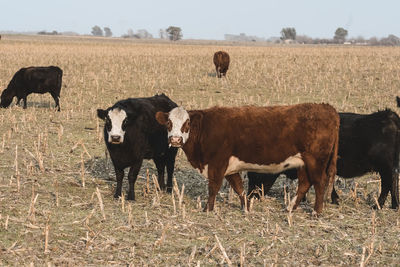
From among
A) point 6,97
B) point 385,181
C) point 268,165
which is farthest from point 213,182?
point 6,97

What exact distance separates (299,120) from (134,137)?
238 centimetres

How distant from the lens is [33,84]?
15102 mm

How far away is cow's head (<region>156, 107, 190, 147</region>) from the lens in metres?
6.55

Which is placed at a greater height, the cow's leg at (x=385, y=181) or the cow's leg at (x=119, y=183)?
the cow's leg at (x=385, y=181)

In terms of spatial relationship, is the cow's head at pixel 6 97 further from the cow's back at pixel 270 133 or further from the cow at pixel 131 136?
the cow's back at pixel 270 133

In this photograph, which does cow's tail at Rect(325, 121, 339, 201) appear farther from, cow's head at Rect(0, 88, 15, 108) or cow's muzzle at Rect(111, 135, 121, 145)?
cow's head at Rect(0, 88, 15, 108)

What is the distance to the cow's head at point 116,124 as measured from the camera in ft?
22.8

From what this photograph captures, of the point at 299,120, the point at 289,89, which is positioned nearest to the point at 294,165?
the point at 299,120

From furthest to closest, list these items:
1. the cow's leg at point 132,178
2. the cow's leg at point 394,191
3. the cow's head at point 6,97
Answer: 1. the cow's head at point 6,97
2. the cow's leg at point 132,178
3. the cow's leg at point 394,191

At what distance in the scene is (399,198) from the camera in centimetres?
755

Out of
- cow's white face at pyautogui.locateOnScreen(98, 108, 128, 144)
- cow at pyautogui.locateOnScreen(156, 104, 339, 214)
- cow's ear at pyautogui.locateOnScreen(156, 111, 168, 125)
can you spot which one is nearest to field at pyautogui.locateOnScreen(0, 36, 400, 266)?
cow at pyautogui.locateOnScreen(156, 104, 339, 214)

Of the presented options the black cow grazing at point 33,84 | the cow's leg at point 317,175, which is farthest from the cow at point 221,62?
the cow's leg at point 317,175

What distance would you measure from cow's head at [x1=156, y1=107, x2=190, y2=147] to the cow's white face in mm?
666

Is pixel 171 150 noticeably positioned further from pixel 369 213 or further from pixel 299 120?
pixel 369 213
